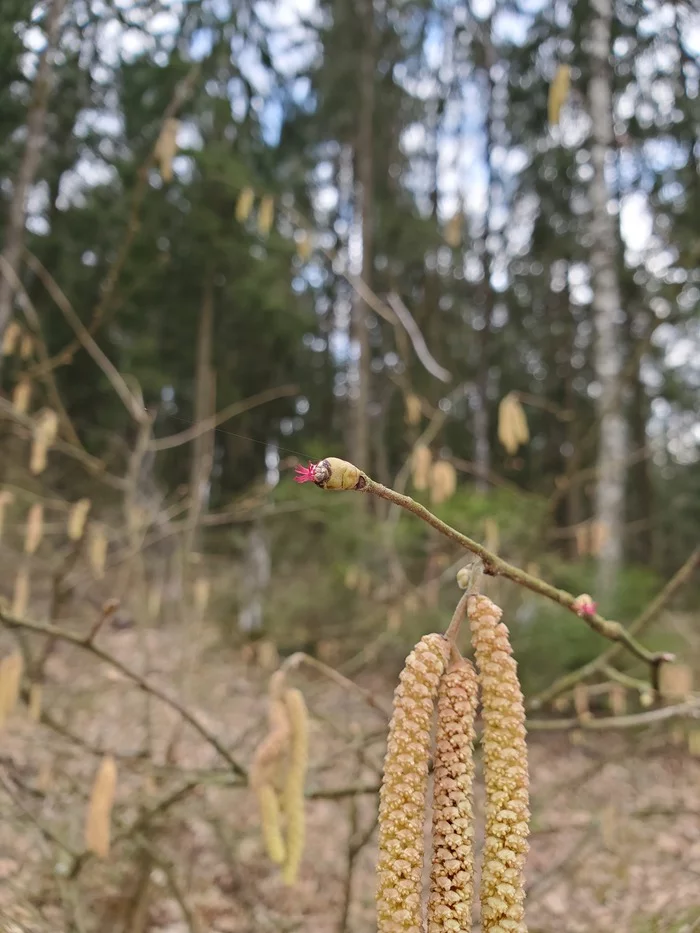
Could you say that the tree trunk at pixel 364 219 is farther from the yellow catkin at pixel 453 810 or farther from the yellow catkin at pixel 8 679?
the yellow catkin at pixel 453 810

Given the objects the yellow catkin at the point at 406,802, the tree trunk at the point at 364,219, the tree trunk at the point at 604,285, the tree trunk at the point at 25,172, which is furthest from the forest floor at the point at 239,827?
the tree trunk at the point at 364,219

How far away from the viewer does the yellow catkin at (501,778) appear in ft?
1.97

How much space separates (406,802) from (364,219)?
33.1ft

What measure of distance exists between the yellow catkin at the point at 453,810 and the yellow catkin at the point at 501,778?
0.05 feet

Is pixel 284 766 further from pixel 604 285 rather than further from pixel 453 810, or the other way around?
pixel 604 285

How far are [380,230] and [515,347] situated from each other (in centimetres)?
428

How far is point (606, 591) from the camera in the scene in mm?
5773

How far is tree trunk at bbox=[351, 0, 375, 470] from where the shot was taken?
8.78m

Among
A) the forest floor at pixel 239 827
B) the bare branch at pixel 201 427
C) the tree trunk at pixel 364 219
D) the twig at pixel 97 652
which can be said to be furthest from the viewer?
the tree trunk at pixel 364 219

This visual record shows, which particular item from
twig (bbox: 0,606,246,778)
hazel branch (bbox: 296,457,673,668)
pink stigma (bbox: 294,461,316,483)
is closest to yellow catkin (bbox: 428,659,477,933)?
hazel branch (bbox: 296,457,673,668)

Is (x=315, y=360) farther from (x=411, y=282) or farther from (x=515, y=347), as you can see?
(x=515, y=347)

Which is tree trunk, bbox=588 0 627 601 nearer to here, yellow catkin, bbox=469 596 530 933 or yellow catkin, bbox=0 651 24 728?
yellow catkin, bbox=0 651 24 728

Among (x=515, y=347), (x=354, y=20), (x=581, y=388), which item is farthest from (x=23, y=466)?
(x=581, y=388)

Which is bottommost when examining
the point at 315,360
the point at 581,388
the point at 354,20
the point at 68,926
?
the point at 68,926
